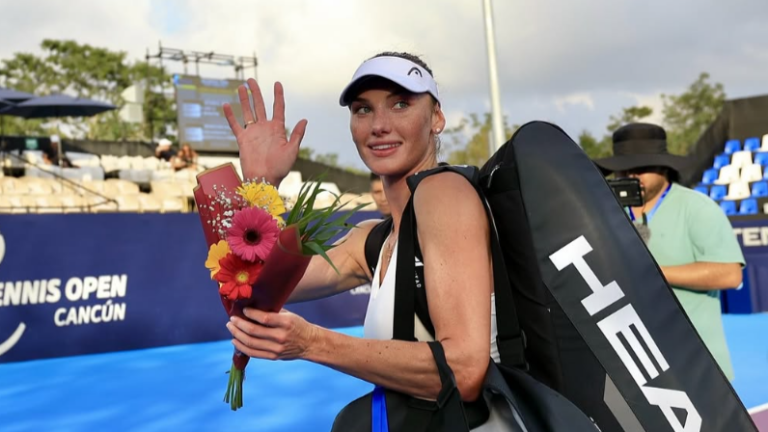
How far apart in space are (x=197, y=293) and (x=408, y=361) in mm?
8090

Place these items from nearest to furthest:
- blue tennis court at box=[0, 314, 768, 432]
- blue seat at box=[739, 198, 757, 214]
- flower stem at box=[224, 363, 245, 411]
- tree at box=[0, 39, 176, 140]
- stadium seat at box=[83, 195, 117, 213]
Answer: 1. flower stem at box=[224, 363, 245, 411]
2. blue tennis court at box=[0, 314, 768, 432]
3. stadium seat at box=[83, 195, 117, 213]
4. blue seat at box=[739, 198, 757, 214]
5. tree at box=[0, 39, 176, 140]

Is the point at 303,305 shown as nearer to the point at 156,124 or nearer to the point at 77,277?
the point at 77,277

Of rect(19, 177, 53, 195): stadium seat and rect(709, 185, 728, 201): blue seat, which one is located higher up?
rect(19, 177, 53, 195): stadium seat

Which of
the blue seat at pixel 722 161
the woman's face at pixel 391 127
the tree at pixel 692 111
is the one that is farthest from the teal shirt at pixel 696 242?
the tree at pixel 692 111

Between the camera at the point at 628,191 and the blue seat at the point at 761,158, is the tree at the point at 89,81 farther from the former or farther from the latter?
the camera at the point at 628,191

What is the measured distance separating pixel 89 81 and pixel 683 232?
45.9 meters

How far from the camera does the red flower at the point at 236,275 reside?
1.42 m

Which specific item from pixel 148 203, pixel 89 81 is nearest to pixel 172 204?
pixel 148 203

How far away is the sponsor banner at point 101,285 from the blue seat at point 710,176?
648 inches

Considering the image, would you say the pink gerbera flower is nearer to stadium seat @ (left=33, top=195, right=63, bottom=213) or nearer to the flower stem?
the flower stem

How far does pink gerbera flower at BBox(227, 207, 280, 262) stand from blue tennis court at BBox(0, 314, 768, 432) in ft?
12.5

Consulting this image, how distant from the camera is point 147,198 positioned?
59.8ft

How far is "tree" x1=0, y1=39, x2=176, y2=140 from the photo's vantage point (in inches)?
1555

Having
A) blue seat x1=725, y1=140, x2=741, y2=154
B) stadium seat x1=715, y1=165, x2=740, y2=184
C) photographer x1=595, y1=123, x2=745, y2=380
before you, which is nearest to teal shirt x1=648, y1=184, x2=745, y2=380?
photographer x1=595, y1=123, x2=745, y2=380
